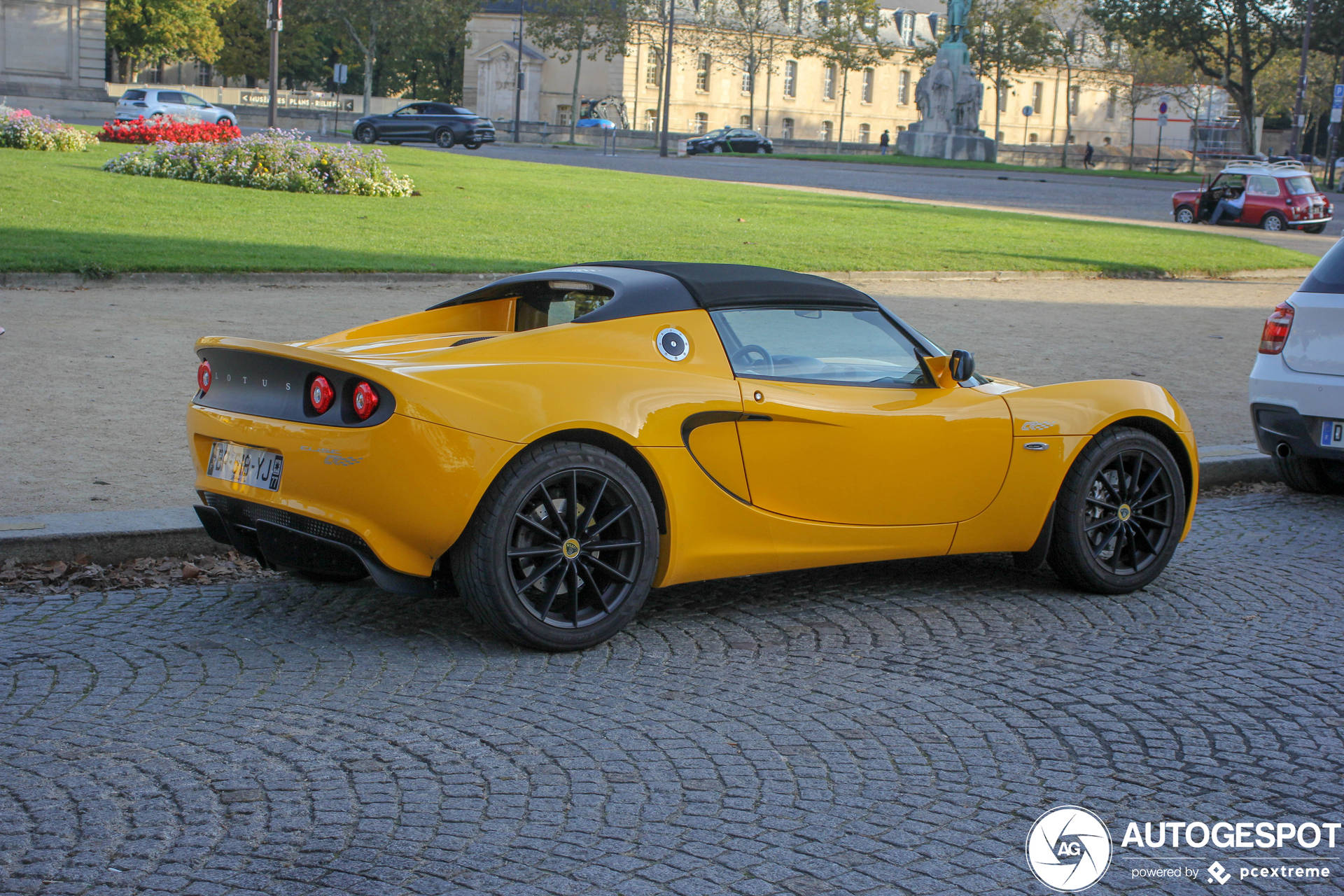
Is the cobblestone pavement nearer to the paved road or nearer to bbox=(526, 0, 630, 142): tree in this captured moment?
the paved road

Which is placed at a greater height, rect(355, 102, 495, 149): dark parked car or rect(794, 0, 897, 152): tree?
rect(794, 0, 897, 152): tree

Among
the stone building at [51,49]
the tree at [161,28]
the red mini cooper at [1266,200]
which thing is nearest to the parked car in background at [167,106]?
the stone building at [51,49]

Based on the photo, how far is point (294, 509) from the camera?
4477 millimetres

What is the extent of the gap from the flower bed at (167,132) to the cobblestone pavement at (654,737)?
23.5 m

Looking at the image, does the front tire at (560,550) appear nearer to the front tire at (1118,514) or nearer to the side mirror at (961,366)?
the side mirror at (961,366)

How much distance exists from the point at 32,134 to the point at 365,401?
30.6 m

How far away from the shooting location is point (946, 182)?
46062 millimetres

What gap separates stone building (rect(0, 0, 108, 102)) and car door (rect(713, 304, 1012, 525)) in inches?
2424

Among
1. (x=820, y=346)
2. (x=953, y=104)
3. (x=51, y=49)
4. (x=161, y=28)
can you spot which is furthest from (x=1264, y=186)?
(x=161, y=28)

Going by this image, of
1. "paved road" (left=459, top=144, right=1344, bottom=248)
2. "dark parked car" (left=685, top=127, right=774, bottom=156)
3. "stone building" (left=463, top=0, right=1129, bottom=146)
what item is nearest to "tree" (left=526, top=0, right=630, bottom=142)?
"stone building" (left=463, top=0, right=1129, bottom=146)

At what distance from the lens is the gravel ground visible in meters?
6.82

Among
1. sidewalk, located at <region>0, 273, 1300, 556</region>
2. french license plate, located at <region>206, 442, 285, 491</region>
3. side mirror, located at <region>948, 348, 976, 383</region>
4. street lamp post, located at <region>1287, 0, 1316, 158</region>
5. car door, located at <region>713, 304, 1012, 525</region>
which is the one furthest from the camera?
street lamp post, located at <region>1287, 0, 1316, 158</region>

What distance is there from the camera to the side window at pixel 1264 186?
108ft

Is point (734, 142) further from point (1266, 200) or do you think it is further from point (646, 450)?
point (646, 450)
